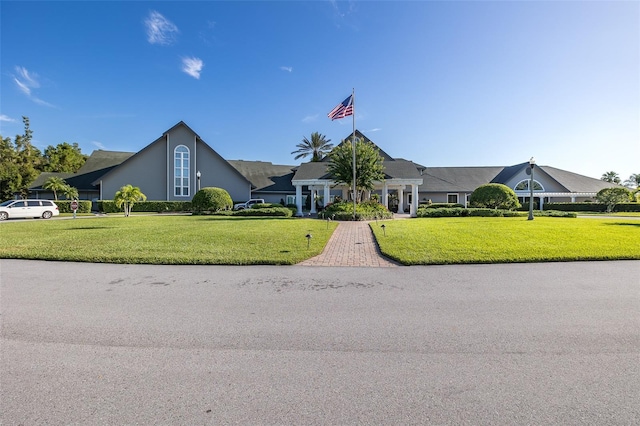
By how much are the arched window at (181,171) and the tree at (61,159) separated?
3400 cm

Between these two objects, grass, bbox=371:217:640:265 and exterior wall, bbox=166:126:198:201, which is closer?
grass, bbox=371:217:640:265

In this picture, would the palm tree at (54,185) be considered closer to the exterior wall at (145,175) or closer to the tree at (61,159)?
the exterior wall at (145,175)

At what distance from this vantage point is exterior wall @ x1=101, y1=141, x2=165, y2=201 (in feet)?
112

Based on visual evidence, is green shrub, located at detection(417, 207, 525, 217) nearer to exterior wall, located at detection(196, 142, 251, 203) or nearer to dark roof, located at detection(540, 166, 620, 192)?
dark roof, located at detection(540, 166, 620, 192)

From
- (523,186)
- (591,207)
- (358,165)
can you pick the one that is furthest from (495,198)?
(591,207)

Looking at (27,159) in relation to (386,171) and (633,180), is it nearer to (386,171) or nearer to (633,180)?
(386,171)

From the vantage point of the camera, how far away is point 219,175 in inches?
1449

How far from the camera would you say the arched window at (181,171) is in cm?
3572

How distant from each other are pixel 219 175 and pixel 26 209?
1737 centimetres

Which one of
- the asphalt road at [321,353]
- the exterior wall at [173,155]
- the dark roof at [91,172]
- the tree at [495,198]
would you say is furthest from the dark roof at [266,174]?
the asphalt road at [321,353]

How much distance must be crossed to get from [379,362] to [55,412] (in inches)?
108

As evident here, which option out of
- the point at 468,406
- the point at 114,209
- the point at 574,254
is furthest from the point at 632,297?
the point at 114,209

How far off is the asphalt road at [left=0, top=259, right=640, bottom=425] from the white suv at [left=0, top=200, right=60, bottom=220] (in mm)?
23773

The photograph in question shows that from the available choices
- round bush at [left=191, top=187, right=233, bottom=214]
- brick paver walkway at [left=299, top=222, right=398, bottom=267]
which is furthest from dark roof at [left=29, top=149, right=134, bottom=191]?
brick paver walkway at [left=299, top=222, right=398, bottom=267]
